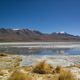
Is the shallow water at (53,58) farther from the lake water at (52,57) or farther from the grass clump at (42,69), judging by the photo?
the grass clump at (42,69)

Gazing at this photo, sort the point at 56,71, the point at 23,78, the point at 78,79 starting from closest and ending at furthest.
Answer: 1. the point at 23,78
2. the point at 78,79
3. the point at 56,71

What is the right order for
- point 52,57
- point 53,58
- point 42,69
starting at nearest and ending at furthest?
point 42,69 < point 53,58 < point 52,57

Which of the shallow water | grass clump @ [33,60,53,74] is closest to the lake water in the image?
the shallow water

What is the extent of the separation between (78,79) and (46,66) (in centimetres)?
320

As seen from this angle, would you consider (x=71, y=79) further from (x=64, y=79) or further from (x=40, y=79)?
(x=40, y=79)

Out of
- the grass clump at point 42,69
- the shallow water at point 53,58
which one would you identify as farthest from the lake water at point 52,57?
the grass clump at point 42,69

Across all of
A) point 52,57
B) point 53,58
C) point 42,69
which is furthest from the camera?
point 52,57

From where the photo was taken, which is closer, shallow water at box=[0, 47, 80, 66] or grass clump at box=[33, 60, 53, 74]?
grass clump at box=[33, 60, 53, 74]

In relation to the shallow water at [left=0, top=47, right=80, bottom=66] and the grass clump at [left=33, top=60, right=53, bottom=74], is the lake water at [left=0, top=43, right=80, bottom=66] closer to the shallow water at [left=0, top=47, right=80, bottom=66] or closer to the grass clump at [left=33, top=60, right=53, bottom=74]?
the shallow water at [left=0, top=47, right=80, bottom=66]

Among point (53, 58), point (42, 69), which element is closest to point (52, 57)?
point (53, 58)

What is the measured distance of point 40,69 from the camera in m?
12.8

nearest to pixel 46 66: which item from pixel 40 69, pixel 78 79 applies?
pixel 40 69

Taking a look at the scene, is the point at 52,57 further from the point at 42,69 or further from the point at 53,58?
Result: the point at 42,69

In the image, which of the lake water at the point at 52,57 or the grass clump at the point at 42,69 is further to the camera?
the lake water at the point at 52,57
